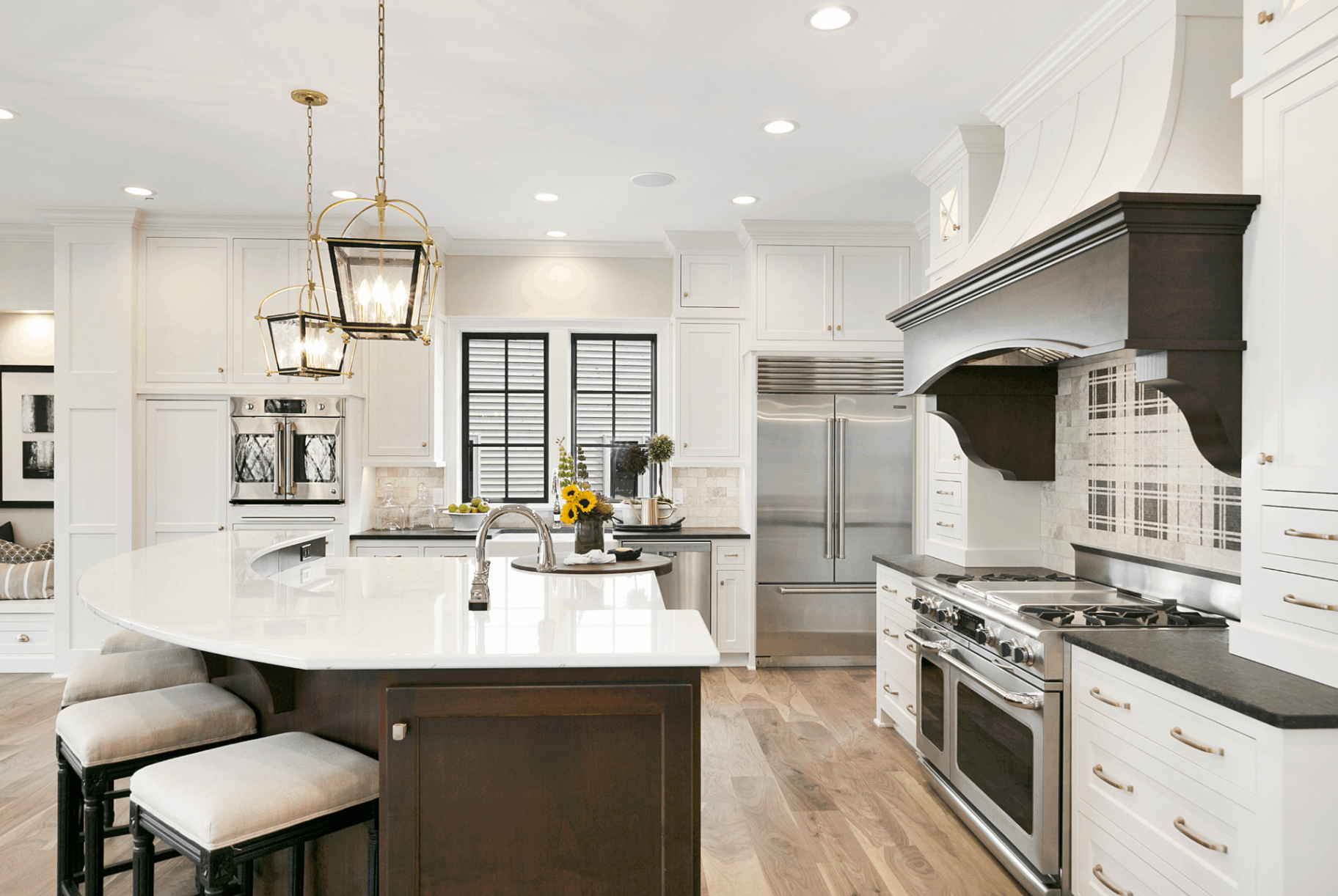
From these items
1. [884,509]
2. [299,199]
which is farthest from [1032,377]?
[299,199]

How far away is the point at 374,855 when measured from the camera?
183cm

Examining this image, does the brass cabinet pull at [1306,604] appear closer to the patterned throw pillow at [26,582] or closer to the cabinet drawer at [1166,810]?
the cabinet drawer at [1166,810]

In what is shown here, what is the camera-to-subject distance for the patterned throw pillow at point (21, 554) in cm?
519

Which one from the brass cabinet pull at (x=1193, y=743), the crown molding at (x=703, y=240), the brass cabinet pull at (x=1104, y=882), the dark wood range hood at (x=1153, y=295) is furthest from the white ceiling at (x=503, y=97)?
the brass cabinet pull at (x=1104, y=882)

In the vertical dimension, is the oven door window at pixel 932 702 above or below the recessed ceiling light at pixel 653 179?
below

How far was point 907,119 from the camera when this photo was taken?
140 inches

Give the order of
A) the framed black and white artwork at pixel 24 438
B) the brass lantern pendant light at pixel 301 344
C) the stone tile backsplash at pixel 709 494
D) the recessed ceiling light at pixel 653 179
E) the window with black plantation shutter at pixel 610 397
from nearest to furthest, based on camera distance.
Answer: the brass lantern pendant light at pixel 301 344 → the recessed ceiling light at pixel 653 179 → the framed black and white artwork at pixel 24 438 → the stone tile backsplash at pixel 709 494 → the window with black plantation shutter at pixel 610 397

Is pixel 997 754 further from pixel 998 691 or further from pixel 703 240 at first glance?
pixel 703 240

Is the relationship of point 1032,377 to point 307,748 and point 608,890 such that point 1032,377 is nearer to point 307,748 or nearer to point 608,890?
point 608,890

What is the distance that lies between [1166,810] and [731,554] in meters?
3.39

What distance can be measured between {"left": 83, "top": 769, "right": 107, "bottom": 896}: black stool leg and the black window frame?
13.1 feet

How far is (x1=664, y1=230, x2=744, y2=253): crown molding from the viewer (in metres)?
5.39

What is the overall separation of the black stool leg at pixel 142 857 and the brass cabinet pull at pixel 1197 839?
2.27 m

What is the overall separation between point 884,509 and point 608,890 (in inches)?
150
